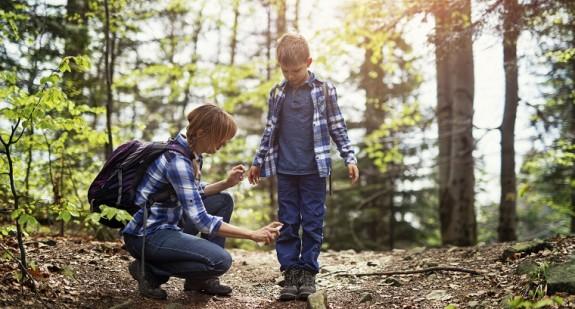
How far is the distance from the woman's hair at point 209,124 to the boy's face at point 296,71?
2.49 ft

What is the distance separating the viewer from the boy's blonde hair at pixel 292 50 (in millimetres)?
3943

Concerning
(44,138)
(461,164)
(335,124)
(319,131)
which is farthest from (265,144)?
(461,164)

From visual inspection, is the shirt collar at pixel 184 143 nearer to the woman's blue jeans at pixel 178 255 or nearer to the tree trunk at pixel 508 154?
the woman's blue jeans at pixel 178 255

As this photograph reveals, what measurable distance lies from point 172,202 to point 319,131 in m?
1.30

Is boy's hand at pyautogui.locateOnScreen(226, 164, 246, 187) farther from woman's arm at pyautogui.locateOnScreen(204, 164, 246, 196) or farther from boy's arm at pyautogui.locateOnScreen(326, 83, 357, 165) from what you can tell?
boy's arm at pyautogui.locateOnScreen(326, 83, 357, 165)

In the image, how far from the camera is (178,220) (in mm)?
3631

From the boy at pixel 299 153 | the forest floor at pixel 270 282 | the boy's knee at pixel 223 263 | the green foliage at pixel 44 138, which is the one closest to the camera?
the green foliage at pixel 44 138

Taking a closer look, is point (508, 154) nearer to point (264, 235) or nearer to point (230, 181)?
point (230, 181)

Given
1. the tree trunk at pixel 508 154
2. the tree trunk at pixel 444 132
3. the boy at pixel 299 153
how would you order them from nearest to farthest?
the boy at pixel 299 153
the tree trunk at pixel 508 154
the tree trunk at pixel 444 132

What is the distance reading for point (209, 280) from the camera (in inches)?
150

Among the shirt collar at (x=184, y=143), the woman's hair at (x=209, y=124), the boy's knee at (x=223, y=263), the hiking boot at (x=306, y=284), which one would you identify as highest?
the woman's hair at (x=209, y=124)

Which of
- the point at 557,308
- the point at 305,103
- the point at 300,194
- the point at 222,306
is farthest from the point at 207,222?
the point at 557,308

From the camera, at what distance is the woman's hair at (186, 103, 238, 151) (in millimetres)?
3461

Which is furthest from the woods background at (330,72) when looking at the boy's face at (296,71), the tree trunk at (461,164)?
the boy's face at (296,71)
